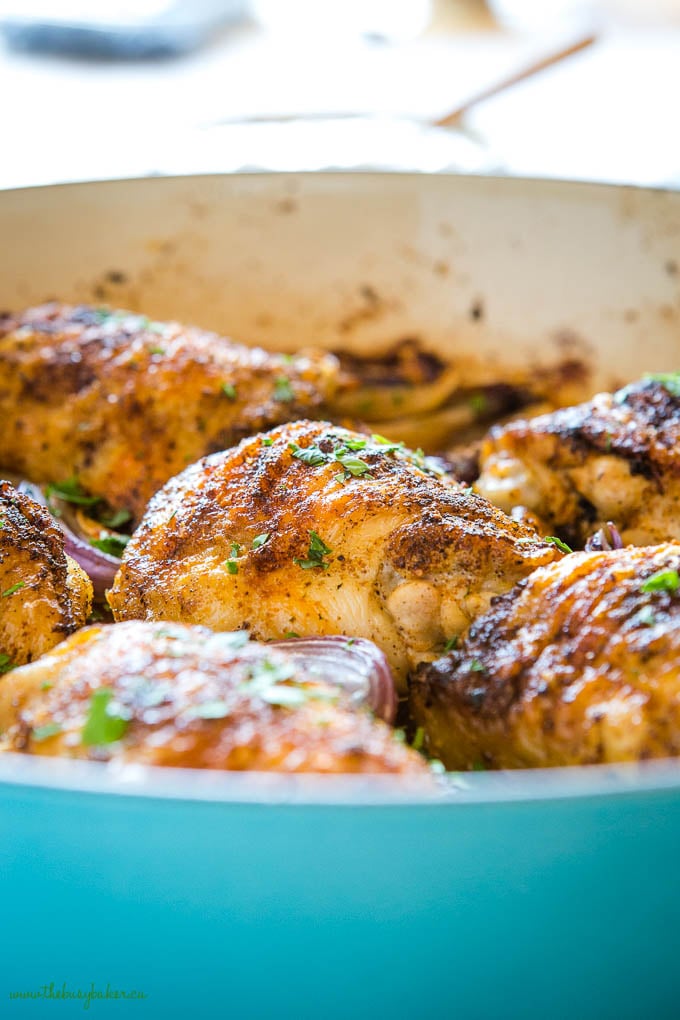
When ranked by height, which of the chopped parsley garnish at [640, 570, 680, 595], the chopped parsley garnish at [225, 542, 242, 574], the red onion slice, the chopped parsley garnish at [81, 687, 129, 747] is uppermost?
the chopped parsley garnish at [640, 570, 680, 595]

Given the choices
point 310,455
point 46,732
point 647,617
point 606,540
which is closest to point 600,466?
point 606,540

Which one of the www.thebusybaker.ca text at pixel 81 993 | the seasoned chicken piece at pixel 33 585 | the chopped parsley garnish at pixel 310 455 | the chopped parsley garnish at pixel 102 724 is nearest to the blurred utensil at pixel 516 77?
the chopped parsley garnish at pixel 310 455

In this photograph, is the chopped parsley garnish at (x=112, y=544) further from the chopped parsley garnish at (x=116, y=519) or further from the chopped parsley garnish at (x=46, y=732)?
the chopped parsley garnish at (x=46, y=732)

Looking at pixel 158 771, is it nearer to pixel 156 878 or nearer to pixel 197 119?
pixel 156 878

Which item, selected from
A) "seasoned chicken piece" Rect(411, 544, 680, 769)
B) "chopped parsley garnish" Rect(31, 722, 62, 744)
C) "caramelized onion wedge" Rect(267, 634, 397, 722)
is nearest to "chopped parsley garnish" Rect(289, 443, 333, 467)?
"caramelized onion wedge" Rect(267, 634, 397, 722)

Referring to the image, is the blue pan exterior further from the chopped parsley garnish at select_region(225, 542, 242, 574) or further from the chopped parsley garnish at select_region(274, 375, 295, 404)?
the chopped parsley garnish at select_region(274, 375, 295, 404)

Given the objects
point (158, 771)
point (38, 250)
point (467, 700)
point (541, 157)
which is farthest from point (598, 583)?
point (541, 157)
